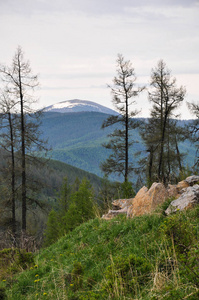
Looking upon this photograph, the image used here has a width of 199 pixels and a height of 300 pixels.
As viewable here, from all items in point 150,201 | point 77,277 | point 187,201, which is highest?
point 187,201

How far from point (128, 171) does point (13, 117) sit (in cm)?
944

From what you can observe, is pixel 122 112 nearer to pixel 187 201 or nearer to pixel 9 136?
pixel 9 136

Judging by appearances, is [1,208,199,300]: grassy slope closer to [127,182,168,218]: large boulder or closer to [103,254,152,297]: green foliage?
[103,254,152,297]: green foliage

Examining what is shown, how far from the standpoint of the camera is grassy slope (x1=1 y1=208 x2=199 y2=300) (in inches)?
148

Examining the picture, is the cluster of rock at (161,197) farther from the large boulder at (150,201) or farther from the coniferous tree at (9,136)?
the coniferous tree at (9,136)

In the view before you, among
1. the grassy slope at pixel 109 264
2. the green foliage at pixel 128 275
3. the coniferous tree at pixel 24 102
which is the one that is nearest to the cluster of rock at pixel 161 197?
the grassy slope at pixel 109 264

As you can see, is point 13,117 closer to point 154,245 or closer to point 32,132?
point 32,132

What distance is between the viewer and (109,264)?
4.96m

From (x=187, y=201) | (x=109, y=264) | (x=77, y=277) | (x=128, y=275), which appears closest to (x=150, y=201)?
(x=187, y=201)

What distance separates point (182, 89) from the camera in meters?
18.8

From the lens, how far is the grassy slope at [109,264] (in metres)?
3.75

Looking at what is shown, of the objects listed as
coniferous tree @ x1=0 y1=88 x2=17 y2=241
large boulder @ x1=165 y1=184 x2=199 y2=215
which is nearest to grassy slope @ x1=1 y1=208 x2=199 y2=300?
large boulder @ x1=165 y1=184 x2=199 y2=215

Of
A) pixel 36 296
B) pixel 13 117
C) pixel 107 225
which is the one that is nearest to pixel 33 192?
pixel 13 117

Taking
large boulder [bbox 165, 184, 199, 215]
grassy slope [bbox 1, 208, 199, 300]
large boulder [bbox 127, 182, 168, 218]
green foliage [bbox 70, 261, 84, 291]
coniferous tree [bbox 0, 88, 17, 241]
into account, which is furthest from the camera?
coniferous tree [bbox 0, 88, 17, 241]
